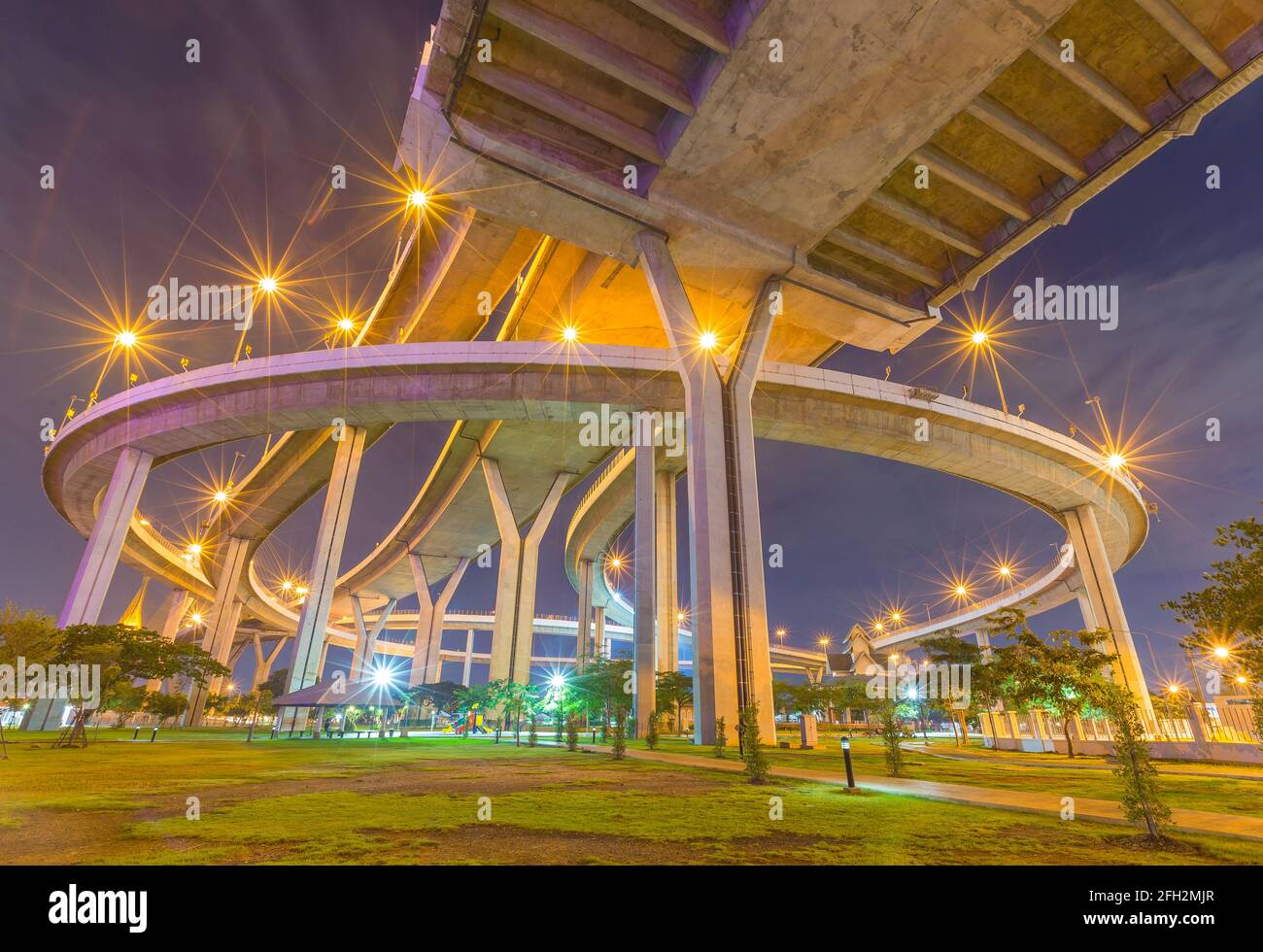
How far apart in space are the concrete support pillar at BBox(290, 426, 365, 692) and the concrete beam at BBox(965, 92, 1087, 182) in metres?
31.3

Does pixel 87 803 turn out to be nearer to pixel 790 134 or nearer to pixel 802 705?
pixel 790 134

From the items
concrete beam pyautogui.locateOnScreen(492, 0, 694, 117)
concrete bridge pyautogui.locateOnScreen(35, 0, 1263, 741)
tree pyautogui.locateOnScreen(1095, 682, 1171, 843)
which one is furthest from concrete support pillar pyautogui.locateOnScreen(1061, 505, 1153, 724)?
concrete beam pyautogui.locateOnScreen(492, 0, 694, 117)

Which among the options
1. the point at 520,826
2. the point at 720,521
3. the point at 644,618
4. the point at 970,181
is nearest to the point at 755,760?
the point at 520,826

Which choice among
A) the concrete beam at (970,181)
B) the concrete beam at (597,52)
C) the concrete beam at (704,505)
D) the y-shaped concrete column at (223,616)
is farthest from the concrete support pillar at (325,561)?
the concrete beam at (970,181)

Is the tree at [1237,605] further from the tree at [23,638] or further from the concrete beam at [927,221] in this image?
the tree at [23,638]

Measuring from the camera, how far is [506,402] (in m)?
27.7

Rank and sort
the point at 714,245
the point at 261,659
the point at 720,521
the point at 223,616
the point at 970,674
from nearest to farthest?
the point at 720,521 → the point at 714,245 → the point at 970,674 → the point at 223,616 → the point at 261,659

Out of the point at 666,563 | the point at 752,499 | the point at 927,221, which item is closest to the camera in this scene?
the point at 752,499

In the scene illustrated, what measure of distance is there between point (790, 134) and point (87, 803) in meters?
22.5

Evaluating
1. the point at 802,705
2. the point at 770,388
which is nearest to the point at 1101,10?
the point at 770,388

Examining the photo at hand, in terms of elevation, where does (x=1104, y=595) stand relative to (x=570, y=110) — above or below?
below

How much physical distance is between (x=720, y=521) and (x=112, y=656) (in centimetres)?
2592

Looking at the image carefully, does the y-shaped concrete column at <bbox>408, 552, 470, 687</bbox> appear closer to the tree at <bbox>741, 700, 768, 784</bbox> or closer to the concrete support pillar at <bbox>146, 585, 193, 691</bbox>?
the concrete support pillar at <bbox>146, 585, 193, 691</bbox>

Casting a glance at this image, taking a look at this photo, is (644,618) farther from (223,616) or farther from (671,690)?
(223,616)
